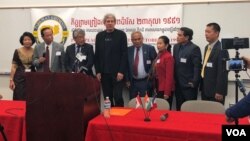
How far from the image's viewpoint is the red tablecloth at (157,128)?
7.54 ft

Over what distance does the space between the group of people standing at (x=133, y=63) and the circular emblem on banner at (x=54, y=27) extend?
398mm

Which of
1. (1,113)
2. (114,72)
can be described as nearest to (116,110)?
(1,113)

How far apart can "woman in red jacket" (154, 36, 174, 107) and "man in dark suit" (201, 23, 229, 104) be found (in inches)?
16.0

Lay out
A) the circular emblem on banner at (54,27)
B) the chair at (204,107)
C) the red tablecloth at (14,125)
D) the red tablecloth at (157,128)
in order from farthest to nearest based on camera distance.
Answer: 1. the circular emblem on banner at (54,27)
2. the chair at (204,107)
3. the red tablecloth at (14,125)
4. the red tablecloth at (157,128)

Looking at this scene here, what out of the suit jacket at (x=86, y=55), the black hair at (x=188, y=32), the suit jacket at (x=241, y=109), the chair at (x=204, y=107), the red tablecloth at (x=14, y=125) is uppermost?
the black hair at (x=188, y=32)

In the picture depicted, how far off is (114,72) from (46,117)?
196cm

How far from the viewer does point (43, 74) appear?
262cm

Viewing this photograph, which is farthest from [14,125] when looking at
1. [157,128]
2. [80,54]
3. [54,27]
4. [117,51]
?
[54,27]

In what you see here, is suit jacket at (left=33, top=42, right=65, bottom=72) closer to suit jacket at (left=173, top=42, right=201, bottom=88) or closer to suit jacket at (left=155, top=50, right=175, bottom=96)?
suit jacket at (left=155, top=50, right=175, bottom=96)

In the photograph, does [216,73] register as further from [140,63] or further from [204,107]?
[140,63]

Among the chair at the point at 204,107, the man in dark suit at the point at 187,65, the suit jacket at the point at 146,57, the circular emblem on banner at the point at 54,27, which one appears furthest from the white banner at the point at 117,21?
the chair at the point at 204,107

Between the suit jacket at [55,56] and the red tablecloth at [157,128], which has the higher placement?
the suit jacket at [55,56]

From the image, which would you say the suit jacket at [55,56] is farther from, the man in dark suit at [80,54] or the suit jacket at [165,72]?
the suit jacket at [165,72]

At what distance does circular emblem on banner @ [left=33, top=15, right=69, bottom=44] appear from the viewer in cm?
512
